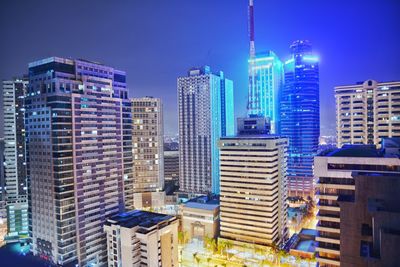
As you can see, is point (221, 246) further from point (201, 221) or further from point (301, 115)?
point (301, 115)

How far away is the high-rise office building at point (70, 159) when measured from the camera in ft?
118

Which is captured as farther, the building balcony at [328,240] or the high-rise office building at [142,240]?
the high-rise office building at [142,240]

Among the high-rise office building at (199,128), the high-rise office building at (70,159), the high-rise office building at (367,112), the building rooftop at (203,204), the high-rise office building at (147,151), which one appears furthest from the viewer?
the high-rise office building at (199,128)

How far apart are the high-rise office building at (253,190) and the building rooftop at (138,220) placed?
12833 millimetres

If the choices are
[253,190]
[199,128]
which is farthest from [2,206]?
[253,190]

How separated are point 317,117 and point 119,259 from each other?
2754 inches

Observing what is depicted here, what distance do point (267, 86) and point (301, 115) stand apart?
49.8 feet

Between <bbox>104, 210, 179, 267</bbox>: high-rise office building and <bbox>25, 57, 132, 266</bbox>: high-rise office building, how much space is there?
16.2 ft

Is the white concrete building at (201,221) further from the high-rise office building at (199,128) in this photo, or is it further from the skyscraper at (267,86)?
the skyscraper at (267,86)

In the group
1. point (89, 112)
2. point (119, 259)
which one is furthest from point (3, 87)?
point (119, 259)

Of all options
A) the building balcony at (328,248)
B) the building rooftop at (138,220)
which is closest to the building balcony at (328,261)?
the building balcony at (328,248)

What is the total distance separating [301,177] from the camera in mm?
78250

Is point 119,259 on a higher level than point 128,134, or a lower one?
lower

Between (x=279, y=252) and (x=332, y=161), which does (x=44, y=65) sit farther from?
(x=279, y=252)
